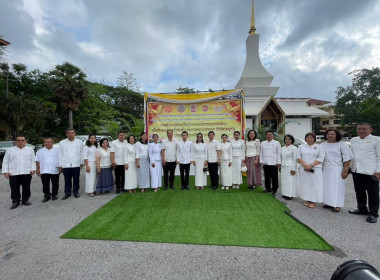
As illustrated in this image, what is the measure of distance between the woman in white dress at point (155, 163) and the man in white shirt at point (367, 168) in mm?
4203

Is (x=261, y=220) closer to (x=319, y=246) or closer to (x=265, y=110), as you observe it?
(x=319, y=246)

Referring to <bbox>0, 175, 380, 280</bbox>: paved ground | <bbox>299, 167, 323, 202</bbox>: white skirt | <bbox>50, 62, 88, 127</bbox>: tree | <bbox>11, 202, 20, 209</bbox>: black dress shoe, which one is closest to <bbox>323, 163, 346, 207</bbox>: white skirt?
<bbox>299, 167, 323, 202</bbox>: white skirt

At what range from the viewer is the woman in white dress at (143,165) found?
516cm

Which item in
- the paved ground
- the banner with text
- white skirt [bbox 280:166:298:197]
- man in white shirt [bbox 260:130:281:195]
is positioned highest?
the banner with text

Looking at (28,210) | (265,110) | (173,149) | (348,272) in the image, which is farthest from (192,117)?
(265,110)

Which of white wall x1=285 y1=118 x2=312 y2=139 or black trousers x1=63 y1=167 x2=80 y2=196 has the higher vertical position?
white wall x1=285 y1=118 x2=312 y2=139

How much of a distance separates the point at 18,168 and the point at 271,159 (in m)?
5.69

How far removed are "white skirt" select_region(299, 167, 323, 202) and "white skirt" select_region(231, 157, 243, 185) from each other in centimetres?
159

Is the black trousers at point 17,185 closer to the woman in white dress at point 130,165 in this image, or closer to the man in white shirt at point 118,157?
the man in white shirt at point 118,157

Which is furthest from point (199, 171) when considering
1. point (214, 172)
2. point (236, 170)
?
point (236, 170)

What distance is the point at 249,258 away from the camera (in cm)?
231

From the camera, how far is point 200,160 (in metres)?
5.39

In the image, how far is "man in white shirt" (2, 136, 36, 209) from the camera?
415 centimetres

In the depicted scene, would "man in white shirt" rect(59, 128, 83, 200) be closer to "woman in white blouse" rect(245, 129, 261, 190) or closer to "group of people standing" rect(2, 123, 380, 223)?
"group of people standing" rect(2, 123, 380, 223)
